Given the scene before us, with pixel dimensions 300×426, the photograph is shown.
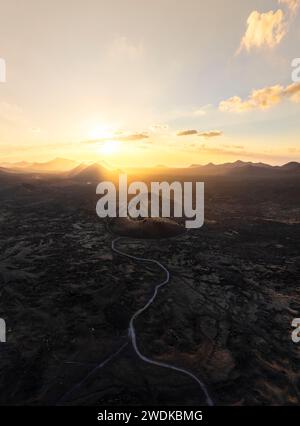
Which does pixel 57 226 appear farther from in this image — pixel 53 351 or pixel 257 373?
pixel 257 373

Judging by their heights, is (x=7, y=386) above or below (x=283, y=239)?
below

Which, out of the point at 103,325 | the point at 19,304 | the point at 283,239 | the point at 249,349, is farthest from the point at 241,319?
the point at 283,239

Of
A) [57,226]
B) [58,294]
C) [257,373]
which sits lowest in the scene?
[257,373]

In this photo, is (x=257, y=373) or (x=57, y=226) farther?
(x=57, y=226)

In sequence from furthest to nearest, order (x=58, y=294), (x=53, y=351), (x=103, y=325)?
(x=58, y=294) < (x=103, y=325) < (x=53, y=351)

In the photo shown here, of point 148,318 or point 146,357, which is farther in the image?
point 148,318

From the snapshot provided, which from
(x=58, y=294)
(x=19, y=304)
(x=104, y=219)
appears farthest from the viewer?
(x=104, y=219)

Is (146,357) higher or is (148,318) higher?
(148,318)
